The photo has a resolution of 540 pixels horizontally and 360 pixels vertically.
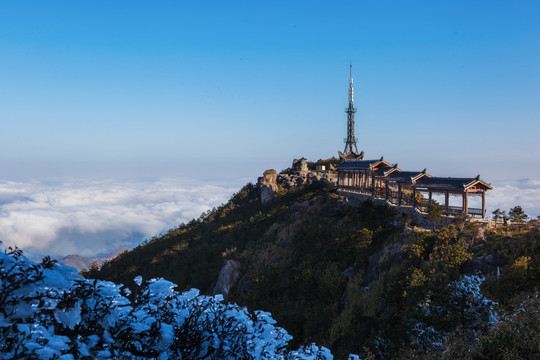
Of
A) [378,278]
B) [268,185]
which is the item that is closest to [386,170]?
[378,278]

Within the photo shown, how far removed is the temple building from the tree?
138 cm

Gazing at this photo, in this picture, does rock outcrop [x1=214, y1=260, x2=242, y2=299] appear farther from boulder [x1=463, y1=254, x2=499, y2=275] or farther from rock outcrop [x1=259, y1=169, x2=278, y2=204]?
boulder [x1=463, y1=254, x2=499, y2=275]

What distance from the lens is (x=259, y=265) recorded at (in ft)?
99.3

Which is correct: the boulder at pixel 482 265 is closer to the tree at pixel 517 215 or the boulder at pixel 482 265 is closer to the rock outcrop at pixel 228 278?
the tree at pixel 517 215

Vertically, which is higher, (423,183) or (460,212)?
(423,183)

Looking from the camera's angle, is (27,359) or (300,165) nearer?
(27,359)

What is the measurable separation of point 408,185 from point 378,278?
880 cm

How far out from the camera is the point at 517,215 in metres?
21.3

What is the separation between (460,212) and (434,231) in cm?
270

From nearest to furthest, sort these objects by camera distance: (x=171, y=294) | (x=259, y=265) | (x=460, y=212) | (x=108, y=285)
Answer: (x=108, y=285), (x=171, y=294), (x=460, y=212), (x=259, y=265)

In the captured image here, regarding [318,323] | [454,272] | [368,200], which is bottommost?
[318,323]

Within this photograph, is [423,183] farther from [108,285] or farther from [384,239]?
[108,285]

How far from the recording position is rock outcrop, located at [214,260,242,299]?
2954 centimetres

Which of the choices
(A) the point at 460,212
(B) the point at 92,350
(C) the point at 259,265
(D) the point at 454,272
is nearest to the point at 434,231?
(A) the point at 460,212
